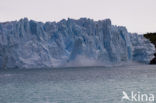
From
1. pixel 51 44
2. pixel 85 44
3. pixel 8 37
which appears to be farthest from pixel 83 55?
pixel 8 37

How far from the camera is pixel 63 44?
125 feet

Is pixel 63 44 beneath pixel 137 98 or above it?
above

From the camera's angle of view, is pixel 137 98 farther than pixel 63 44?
No

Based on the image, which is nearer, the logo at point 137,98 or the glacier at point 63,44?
the logo at point 137,98

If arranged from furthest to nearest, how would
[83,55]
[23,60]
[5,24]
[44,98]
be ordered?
[5,24]
[83,55]
[23,60]
[44,98]

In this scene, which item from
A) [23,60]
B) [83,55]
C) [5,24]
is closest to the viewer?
[23,60]

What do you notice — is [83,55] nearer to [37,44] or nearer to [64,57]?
[64,57]

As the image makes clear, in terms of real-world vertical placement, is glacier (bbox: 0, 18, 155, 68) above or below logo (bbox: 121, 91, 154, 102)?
A: above

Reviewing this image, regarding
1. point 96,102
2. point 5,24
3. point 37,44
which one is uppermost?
point 5,24

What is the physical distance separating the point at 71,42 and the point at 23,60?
693 centimetres

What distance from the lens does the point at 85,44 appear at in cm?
3762

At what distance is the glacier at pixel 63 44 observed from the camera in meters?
35.5

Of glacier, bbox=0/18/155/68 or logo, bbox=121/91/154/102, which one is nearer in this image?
logo, bbox=121/91/154/102

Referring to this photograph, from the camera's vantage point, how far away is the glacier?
35531 mm
